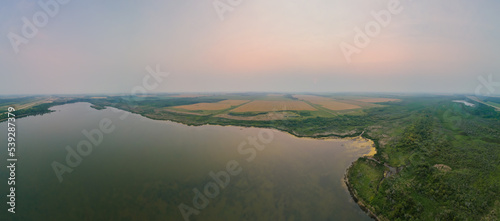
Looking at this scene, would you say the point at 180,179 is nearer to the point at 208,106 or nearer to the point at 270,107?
the point at 270,107

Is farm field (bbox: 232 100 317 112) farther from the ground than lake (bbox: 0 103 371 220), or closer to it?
farther from the ground

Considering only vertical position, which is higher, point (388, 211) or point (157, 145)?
point (157, 145)

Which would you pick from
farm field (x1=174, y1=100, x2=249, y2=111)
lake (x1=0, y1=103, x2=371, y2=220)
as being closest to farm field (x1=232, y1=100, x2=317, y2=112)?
farm field (x1=174, y1=100, x2=249, y2=111)

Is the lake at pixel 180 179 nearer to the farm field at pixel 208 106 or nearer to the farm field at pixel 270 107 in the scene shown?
the farm field at pixel 270 107

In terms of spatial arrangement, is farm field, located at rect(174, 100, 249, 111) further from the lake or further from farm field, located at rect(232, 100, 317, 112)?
the lake

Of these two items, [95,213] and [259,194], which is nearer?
[95,213]

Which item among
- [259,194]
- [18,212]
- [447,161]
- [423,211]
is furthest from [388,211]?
[18,212]

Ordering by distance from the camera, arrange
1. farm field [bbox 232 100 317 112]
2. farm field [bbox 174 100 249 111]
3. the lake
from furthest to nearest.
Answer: farm field [bbox 174 100 249 111]
farm field [bbox 232 100 317 112]
the lake

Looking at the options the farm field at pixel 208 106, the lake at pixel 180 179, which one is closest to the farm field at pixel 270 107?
the farm field at pixel 208 106

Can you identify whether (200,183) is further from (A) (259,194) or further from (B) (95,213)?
(B) (95,213)
